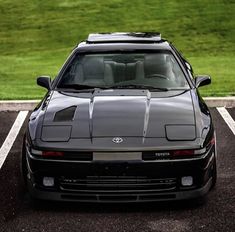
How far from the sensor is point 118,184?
5184 mm

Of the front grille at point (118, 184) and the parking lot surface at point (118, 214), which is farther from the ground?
the front grille at point (118, 184)

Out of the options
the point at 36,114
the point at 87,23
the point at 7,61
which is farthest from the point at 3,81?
the point at 87,23

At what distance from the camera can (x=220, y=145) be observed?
7.71 m

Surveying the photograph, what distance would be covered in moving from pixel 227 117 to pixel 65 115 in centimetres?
425

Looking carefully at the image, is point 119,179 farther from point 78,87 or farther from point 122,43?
point 122,43

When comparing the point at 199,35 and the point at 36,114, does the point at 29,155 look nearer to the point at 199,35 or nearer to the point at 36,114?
the point at 36,114

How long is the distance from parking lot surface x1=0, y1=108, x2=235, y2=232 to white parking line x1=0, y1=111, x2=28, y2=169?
123 cm

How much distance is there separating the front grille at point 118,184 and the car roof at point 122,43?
2304mm

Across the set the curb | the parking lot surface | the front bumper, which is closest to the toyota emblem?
the front bumper

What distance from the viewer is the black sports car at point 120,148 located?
5.14m

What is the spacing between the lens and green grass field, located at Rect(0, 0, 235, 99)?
18297 millimetres

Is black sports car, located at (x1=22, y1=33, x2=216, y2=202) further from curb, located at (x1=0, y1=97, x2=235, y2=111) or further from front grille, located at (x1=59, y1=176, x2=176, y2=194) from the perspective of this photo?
curb, located at (x1=0, y1=97, x2=235, y2=111)

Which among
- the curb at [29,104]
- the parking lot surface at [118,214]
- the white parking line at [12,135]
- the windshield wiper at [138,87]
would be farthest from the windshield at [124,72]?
the curb at [29,104]

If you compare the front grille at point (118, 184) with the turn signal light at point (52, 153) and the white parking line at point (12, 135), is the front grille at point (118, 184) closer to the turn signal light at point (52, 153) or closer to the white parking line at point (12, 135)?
the turn signal light at point (52, 153)
